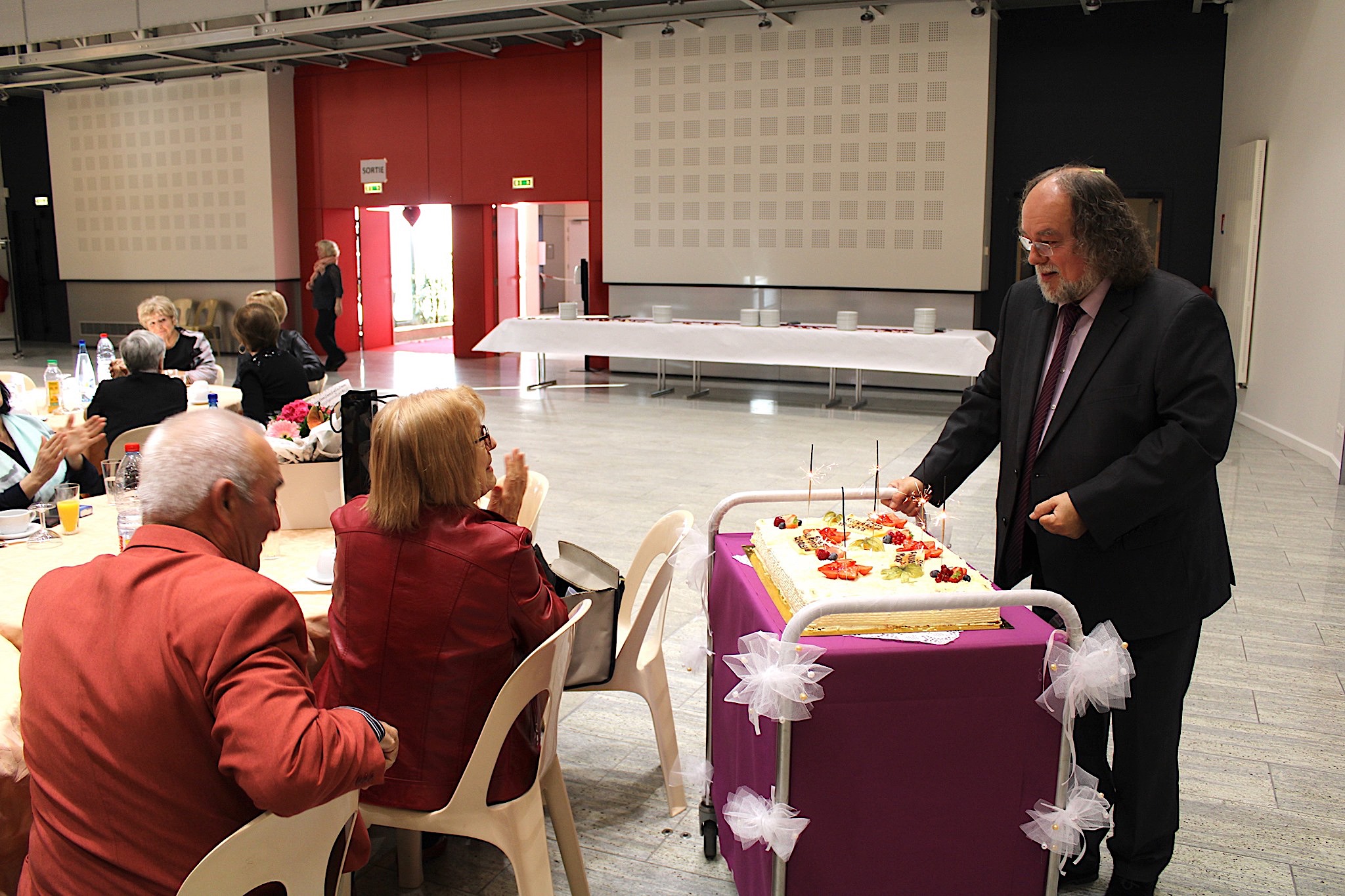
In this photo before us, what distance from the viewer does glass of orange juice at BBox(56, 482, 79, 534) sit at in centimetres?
314

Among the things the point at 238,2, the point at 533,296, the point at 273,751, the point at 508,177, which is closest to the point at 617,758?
the point at 273,751

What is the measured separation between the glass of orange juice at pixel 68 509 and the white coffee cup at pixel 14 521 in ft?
0.28

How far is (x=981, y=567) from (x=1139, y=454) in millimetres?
3210

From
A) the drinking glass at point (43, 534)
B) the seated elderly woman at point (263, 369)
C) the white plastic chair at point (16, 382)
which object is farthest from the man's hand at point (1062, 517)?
the white plastic chair at point (16, 382)

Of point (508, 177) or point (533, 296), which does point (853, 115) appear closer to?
point (508, 177)

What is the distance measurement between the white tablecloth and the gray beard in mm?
7432

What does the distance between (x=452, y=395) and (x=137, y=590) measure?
33.6 inches

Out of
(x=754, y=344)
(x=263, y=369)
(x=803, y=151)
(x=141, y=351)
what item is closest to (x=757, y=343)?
(x=754, y=344)

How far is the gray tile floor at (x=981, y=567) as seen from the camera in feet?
8.89

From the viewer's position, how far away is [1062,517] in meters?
2.23

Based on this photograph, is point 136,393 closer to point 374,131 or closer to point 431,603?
point 431,603

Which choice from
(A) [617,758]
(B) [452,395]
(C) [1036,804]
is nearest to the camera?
(C) [1036,804]

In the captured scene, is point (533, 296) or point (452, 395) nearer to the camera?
point (452, 395)

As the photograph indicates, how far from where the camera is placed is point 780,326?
10.9m
